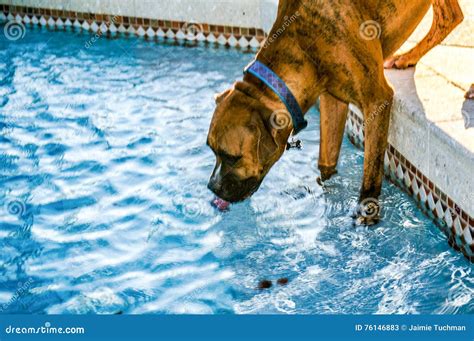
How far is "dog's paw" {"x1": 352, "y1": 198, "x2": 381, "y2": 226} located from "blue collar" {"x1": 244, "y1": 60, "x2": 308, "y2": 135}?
740mm

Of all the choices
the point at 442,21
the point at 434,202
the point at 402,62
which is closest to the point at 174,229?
the point at 434,202

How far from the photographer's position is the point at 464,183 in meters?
3.90

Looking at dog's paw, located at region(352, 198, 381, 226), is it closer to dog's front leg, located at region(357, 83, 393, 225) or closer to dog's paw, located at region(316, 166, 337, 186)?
dog's front leg, located at region(357, 83, 393, 225)

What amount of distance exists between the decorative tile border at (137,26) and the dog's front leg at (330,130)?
8.93ft

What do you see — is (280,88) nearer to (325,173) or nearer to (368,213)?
(368,213)

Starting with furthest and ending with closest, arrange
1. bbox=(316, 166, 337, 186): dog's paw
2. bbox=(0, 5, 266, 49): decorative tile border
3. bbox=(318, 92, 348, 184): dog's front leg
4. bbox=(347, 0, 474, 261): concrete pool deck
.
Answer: bbox=(0, 5, 266, 49): decorative tile border → bbox=(316, 166, 337, 186): dog's paw → bbox=(318, 92, 348, 184): dog's front leg → bbox=(347, 0, 474, 261): concrete pool deck

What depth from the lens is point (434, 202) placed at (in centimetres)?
433

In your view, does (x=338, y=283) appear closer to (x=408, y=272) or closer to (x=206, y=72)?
(x=408, y=272)

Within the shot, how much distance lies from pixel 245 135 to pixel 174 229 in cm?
97

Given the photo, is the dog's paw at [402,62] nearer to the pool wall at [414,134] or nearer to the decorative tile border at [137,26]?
the pool wall at [414,134]

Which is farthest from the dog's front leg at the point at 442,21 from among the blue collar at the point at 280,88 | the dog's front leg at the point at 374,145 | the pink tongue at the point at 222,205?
the pink tongue at the point at 222,205

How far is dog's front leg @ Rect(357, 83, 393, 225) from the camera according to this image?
4039 millimetres

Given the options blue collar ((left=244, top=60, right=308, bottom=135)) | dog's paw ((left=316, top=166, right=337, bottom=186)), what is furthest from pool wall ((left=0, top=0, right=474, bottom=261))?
blue collar ((left=244, top=60, right=308, bottom=135))

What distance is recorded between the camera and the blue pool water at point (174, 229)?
385 cm
